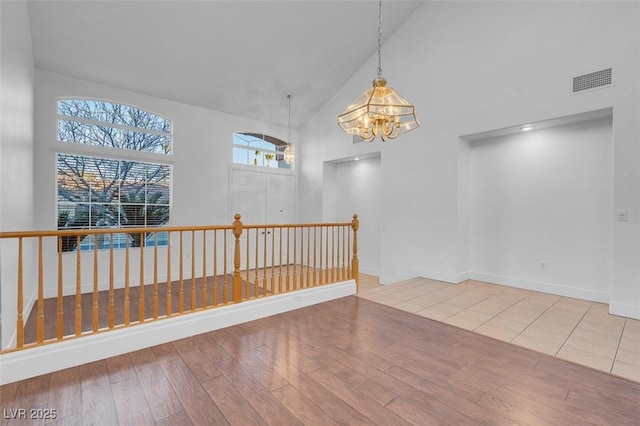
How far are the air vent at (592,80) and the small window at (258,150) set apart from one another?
5699mm

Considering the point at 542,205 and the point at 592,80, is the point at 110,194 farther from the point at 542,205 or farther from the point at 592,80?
the point at 592,80

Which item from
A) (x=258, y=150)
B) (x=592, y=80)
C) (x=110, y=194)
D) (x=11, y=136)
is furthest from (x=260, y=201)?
(x=592, y=80)

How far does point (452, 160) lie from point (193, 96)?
494 centimetres

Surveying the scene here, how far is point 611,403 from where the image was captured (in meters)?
1.91

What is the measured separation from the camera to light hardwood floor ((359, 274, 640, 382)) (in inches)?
101

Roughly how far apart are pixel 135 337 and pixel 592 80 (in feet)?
18.9

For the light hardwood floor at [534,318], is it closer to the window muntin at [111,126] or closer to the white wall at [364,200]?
the white wall at [364,200]

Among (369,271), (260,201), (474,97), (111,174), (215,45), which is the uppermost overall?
(215,45)

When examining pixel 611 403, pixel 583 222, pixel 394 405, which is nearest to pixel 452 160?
pixel 583 222

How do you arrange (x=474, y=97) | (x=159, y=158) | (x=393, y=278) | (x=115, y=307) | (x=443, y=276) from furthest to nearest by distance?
(x=393, y=278)
(x=159, y=158)
(x=443, y=276)
(x=474, y=97)
(x=115, y=307)

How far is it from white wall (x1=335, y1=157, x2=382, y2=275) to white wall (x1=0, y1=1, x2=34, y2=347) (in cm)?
557

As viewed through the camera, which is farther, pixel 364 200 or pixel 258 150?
pixel 258 150

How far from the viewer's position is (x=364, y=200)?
22.7 feet

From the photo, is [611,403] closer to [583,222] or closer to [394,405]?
[394,405]
